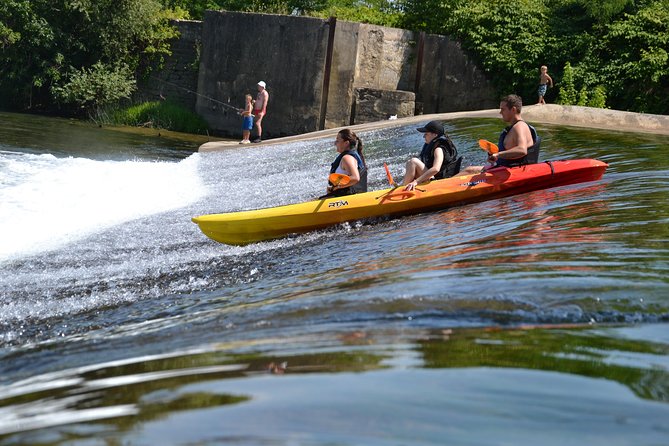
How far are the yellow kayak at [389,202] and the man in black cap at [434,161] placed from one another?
199 millimetres

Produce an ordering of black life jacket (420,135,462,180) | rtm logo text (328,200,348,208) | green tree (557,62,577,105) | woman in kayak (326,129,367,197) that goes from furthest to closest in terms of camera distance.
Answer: green tree (557,62,577,105) < black life jacket (420,135,462,180) < woman in kayak (326,129,367,197) < rtm logo text (328,200,348,208)

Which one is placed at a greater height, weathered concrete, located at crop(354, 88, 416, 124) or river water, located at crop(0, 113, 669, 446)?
weathered concrete, located at crop(354, 88, 416, 124)

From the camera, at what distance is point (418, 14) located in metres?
24.5

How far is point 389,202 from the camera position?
9.01m

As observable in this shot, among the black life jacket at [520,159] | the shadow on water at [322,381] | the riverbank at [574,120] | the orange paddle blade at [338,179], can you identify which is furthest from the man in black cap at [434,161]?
the riverbank at [574,120]

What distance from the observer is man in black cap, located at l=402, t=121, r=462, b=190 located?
934 centimetres

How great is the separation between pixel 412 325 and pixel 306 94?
60.5ft

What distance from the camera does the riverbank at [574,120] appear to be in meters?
16.0

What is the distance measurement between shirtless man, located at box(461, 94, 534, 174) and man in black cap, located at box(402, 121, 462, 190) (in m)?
0.34

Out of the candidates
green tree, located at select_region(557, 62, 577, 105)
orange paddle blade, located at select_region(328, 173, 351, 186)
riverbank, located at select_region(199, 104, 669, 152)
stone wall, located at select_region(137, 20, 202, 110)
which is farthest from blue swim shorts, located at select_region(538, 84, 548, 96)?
orange paddle blade, located at select_region(328, 173, 351, 186)

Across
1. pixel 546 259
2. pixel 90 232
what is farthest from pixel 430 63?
pixel 546 259

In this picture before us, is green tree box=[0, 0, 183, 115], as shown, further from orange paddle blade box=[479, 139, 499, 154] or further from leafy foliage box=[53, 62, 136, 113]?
orange paddle blade box=[479, 139, 499, 154]

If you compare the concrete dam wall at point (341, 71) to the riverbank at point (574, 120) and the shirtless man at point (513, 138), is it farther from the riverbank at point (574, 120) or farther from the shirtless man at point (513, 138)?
the shirtless man at point (513, 138)

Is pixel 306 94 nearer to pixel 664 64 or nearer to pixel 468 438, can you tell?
pixel 664 64
